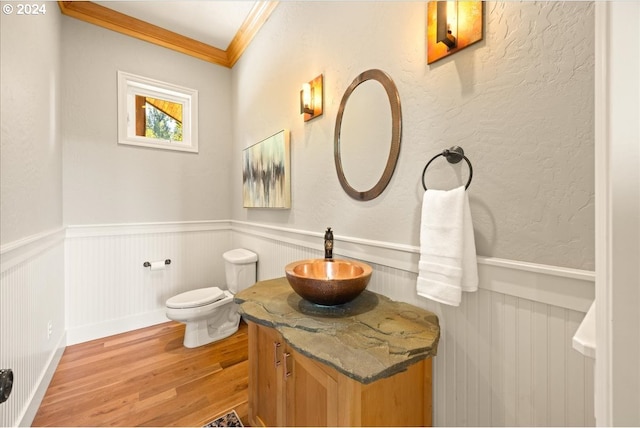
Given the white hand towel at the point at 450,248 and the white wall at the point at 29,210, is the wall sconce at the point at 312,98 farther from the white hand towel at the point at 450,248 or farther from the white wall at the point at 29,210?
the white wall at the point at 29,210

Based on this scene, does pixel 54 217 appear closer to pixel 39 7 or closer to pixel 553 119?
pixel 39 7

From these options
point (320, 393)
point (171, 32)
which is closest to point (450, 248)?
point (320, 393)

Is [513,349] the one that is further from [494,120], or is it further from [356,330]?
[494,120]

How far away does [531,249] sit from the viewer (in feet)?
2.61

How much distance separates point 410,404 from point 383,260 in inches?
22.6

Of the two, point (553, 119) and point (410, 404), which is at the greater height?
point (553, 119)

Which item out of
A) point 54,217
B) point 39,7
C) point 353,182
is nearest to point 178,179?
point 54,217

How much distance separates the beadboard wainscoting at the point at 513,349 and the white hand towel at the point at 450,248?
0.07 metres

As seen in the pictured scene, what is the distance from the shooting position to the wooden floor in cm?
146

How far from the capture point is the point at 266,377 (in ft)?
4.07

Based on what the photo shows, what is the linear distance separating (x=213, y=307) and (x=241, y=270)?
1.27ft

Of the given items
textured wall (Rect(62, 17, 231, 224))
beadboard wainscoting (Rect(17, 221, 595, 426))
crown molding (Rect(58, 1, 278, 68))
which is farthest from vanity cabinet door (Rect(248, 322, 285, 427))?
crown molding (Rect(58, 1, 278, 68))

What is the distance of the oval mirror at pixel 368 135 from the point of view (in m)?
1.21

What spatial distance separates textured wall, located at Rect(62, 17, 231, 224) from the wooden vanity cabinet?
2.05 meters
